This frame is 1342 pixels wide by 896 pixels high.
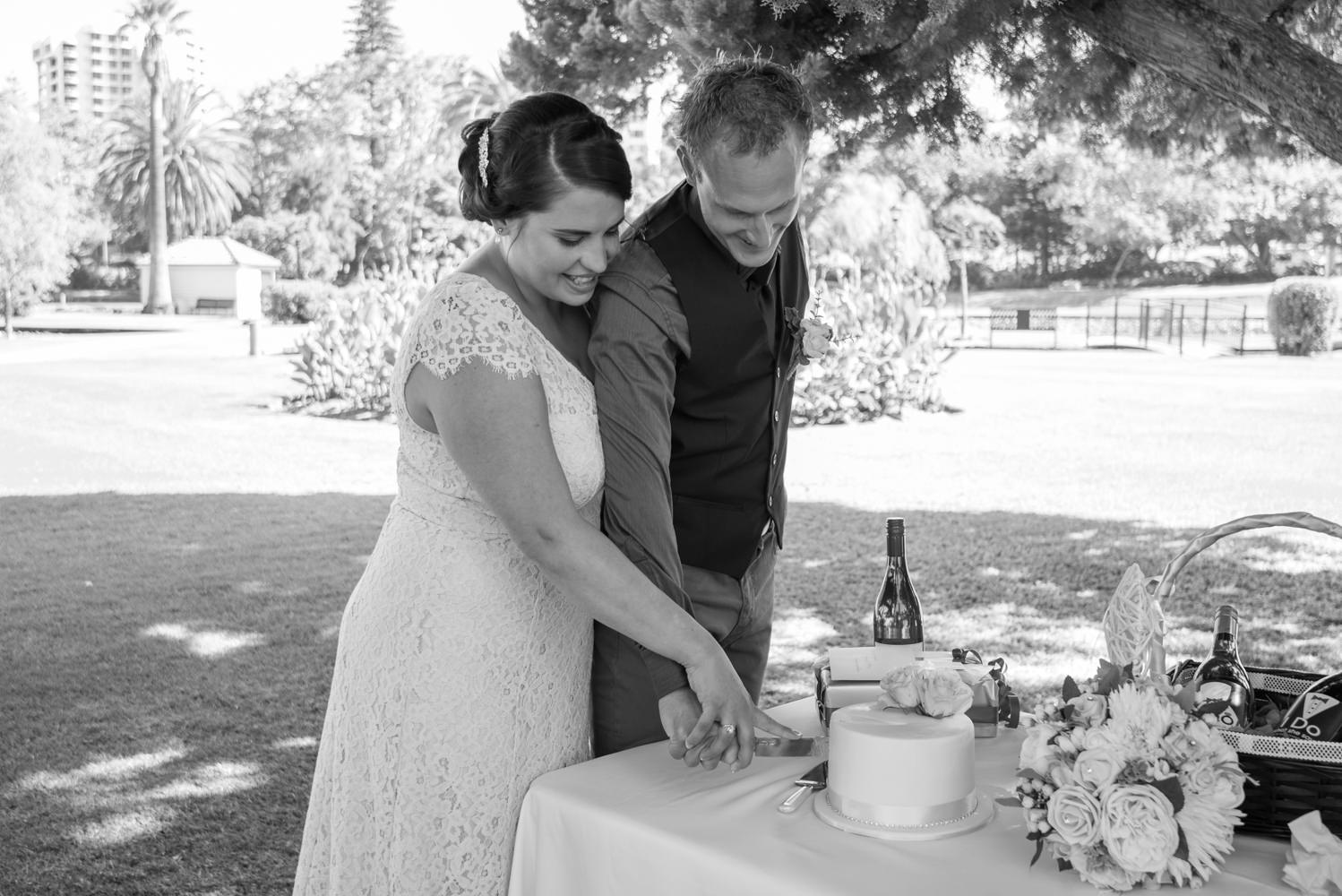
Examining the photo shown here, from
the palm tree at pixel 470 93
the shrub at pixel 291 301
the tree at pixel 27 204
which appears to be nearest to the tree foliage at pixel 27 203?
the tree at pixel 27 204

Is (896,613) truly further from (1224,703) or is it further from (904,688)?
(1224,703)

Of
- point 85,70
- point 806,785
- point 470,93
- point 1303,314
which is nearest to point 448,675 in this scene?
point 806,785

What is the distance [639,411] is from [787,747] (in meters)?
0.56

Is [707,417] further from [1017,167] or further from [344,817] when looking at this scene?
[1017,167]

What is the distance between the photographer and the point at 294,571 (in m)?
7.64

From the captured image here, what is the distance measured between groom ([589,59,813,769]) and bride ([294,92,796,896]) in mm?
65

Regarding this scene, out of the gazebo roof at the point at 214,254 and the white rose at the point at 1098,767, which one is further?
the gazebo roof at the point at 214,254

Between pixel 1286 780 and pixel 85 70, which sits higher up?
pixel 85 70

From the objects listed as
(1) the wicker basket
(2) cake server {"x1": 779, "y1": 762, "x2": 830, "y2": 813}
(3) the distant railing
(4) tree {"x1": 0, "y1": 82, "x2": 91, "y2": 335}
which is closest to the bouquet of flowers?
(1) the wicker basket

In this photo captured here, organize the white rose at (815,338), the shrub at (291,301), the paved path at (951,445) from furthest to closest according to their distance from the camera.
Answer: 1. the shrub at (291,301)
2. the paved path at (951,445)
3. the white rose at (815,338)

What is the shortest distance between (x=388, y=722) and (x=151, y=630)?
198 inches

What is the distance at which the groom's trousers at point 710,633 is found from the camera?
209 centimetres

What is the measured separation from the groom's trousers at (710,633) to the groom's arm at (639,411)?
0.51 feet

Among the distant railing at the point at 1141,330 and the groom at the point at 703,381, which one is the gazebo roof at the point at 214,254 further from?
the groom at the point at 703,381
